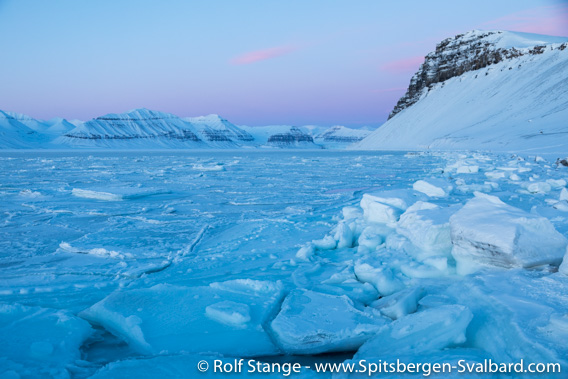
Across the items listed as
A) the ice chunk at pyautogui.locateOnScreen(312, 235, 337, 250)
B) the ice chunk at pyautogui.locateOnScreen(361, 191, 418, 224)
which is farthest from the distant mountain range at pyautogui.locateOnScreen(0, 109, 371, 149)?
the ice chunk at pyautogui.locateOnScreen(312, 235, 337, 250)

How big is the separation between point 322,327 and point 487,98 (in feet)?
206

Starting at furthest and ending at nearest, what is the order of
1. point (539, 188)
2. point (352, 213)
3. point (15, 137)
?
point (15, 137) → point (539, 188) → point (352, 213)

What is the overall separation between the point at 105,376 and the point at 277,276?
1.91 metres

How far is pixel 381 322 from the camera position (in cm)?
265

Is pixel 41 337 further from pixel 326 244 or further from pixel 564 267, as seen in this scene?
pixel 564 267

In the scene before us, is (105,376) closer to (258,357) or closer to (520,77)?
(258,357)

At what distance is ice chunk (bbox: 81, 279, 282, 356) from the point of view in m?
2.56

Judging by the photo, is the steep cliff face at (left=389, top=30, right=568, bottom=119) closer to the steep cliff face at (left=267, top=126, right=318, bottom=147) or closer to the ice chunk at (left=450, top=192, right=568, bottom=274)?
the ice chunk at (left=450, top=192, right=568, bottom=274)

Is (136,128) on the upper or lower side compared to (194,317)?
upper

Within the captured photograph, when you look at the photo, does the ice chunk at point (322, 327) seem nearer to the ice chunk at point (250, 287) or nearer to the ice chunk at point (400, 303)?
the ice chunk at point (400, 303)

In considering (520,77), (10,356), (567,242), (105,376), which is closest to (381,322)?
(105,376)

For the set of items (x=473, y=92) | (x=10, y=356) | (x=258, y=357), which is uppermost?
(x=473, y=92)

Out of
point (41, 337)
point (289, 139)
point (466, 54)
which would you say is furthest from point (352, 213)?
point (289, 139)

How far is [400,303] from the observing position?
2.80 m
